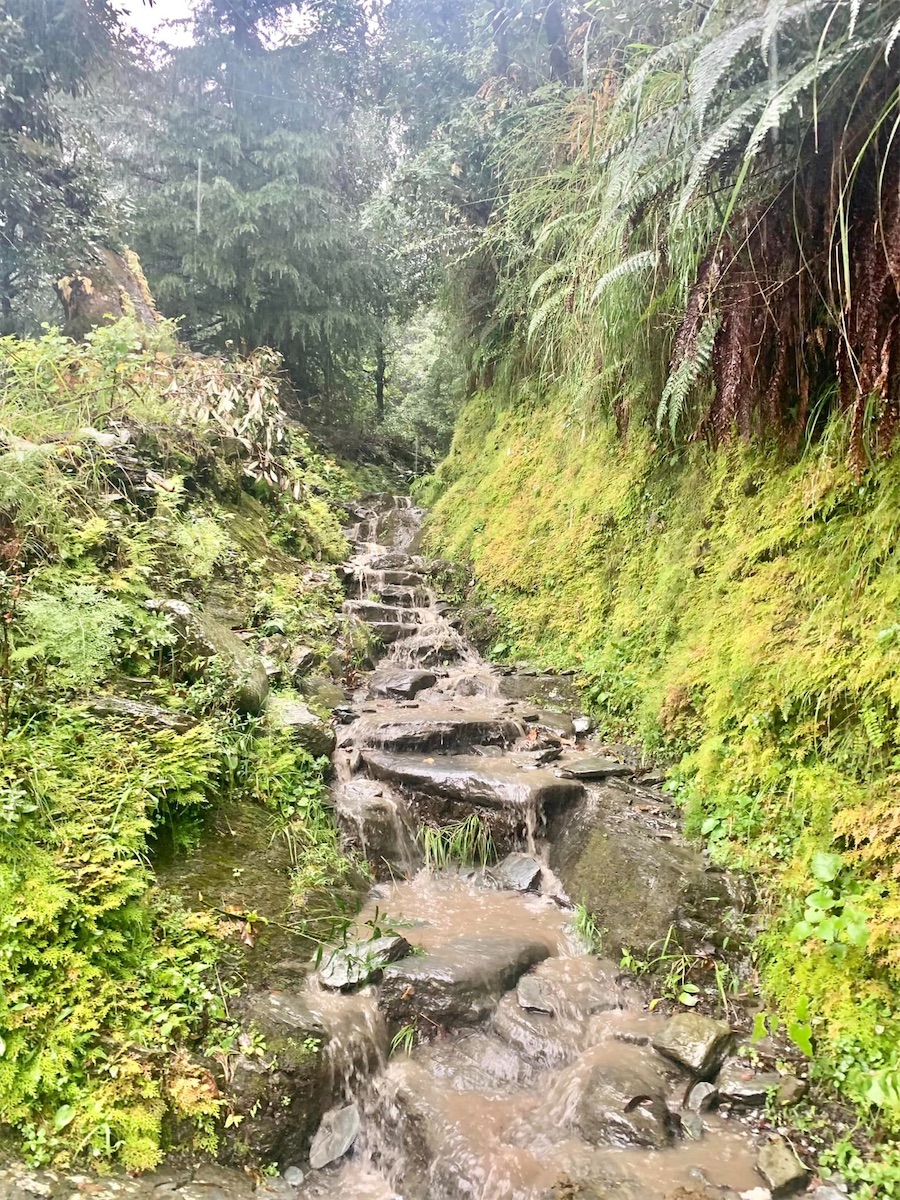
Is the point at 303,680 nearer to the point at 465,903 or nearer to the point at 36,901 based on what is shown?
the point at 465,903

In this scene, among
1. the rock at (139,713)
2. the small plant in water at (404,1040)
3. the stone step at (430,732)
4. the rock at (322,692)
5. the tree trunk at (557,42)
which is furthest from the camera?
the tree trunk at (557,42)

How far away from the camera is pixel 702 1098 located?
2879 millimetres

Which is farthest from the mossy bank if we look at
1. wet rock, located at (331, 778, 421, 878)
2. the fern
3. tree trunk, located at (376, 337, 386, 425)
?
tree trunk, located at (376, 337, 386, 425)

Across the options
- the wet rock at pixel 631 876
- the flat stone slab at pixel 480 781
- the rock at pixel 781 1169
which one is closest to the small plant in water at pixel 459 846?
the flat stone slab at pixel 480 781

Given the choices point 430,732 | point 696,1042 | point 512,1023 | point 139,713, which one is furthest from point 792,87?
point 430,732

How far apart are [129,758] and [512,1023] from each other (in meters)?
2.40

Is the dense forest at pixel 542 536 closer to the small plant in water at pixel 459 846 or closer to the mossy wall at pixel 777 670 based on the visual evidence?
the mossy wall at pixel 777 670

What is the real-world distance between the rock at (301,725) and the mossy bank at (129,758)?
0.02 meters

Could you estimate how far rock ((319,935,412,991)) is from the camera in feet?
11.2

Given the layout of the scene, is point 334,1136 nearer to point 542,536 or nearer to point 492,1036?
point 492,1036

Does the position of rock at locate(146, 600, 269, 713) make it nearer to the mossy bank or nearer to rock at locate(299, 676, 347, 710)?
the mossy bank

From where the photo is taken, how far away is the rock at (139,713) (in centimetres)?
371

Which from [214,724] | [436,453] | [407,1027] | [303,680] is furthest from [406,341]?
[407,1027]

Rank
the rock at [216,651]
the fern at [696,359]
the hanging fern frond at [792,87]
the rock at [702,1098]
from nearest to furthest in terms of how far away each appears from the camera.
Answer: the hanging fern frond at [792,87], the rock at [702,1098], the fern at [696,359], the rock at [216,651]
